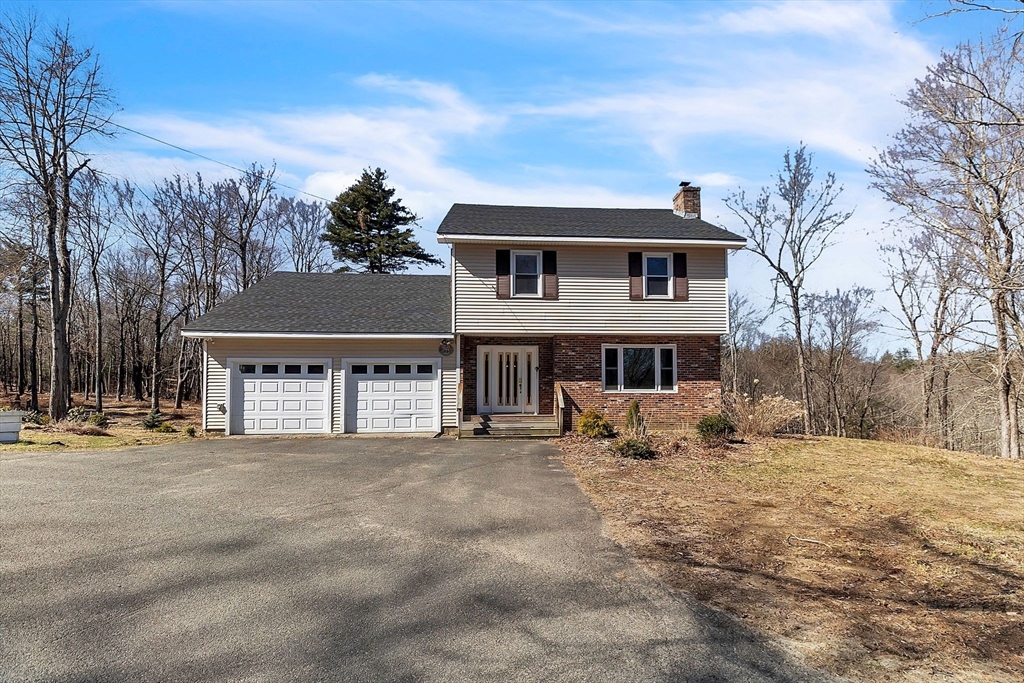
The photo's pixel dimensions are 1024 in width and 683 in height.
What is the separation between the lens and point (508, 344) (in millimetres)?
17625

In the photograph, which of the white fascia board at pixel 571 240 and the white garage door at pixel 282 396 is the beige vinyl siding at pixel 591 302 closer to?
the white fascia board at pixel 571 240

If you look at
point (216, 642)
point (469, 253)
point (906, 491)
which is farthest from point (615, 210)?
point (216, 642)

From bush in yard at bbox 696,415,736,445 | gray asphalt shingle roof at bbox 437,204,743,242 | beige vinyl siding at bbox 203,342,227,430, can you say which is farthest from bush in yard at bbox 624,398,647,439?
beige vinyl siding at bbox 203,342,227,430

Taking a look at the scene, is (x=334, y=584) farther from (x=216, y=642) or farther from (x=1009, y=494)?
(x=1009, y=494)

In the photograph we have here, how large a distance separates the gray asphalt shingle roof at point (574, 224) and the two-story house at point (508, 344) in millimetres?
88

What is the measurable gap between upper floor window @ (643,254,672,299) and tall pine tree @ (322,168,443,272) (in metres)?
20.2

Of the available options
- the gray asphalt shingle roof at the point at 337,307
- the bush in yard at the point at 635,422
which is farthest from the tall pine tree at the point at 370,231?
the bush in yard at the point at 635,422

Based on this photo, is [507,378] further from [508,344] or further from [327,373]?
[327,373]

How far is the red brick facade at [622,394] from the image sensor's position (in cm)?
1698

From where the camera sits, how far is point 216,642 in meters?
4.21

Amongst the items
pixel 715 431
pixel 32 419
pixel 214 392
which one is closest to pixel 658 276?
pixel 715 431

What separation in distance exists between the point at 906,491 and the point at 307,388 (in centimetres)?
1387

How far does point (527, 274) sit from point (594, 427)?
15.2ft

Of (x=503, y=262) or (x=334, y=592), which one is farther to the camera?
(x=503, y=262)
